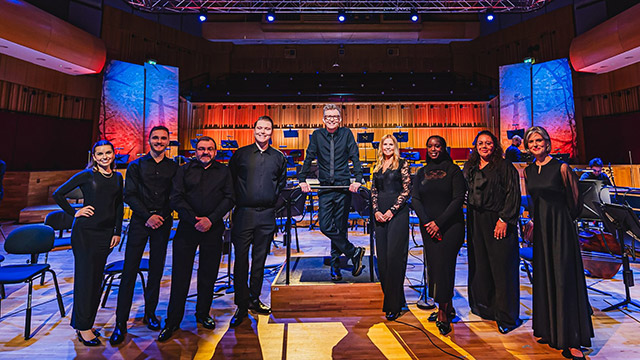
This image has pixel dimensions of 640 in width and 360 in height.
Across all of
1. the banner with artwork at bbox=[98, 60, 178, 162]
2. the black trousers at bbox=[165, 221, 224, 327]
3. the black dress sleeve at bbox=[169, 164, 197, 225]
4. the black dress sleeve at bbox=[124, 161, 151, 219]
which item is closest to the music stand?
the black trousers at bbox=[165, 221, 224, 327]

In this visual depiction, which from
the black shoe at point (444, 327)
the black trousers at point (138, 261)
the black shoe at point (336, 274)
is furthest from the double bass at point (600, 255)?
the black trousers at point (138, 261)

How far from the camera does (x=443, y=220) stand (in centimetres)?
258

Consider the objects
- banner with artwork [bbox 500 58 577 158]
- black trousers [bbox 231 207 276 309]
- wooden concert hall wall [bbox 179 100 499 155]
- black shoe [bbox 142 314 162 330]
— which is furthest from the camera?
wooden concert hall wall [bbox 179 100 499 155]

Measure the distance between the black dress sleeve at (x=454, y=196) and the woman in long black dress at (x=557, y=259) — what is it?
50cm

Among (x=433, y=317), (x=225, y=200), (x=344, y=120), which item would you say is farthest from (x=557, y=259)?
(x=344, y=120)

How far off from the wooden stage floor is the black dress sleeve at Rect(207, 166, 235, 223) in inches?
40.1

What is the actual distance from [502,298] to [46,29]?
12310 mm

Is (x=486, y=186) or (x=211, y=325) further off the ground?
(x=486, y=186)

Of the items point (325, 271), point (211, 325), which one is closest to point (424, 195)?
point (325, 271)

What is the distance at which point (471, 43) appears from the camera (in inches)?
555

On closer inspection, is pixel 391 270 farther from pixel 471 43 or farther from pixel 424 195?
pixel 471 43

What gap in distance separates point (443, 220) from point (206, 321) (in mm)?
2279

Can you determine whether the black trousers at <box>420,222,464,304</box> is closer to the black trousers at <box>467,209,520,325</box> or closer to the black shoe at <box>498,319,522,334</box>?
the black trousers at <box>467,209,520,325</box>

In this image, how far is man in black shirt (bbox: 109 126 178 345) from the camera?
2502 millimetres
